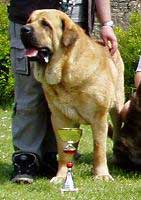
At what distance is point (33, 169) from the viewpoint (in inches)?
216

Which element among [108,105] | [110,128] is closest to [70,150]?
[108,105]

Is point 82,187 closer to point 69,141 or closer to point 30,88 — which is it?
point 69,141

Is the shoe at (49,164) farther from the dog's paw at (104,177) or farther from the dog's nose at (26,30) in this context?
the dog's nose at (26,30)

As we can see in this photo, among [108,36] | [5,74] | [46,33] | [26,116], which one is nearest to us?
[46,33]

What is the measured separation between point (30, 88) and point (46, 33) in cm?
64

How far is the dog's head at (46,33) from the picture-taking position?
4.93 m

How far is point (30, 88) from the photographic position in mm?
5473

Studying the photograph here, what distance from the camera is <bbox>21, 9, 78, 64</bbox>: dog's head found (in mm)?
4926

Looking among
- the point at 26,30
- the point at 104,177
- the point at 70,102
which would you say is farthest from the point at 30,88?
the point at 104,177

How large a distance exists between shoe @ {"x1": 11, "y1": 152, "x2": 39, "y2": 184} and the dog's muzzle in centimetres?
94

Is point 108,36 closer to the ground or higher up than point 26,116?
higher up

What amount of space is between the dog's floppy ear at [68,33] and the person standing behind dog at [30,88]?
327 mm

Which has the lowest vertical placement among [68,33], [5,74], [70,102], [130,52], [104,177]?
[5,74]

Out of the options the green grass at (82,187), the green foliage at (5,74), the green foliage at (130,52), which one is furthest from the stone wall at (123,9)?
the green grass at (82,187)
